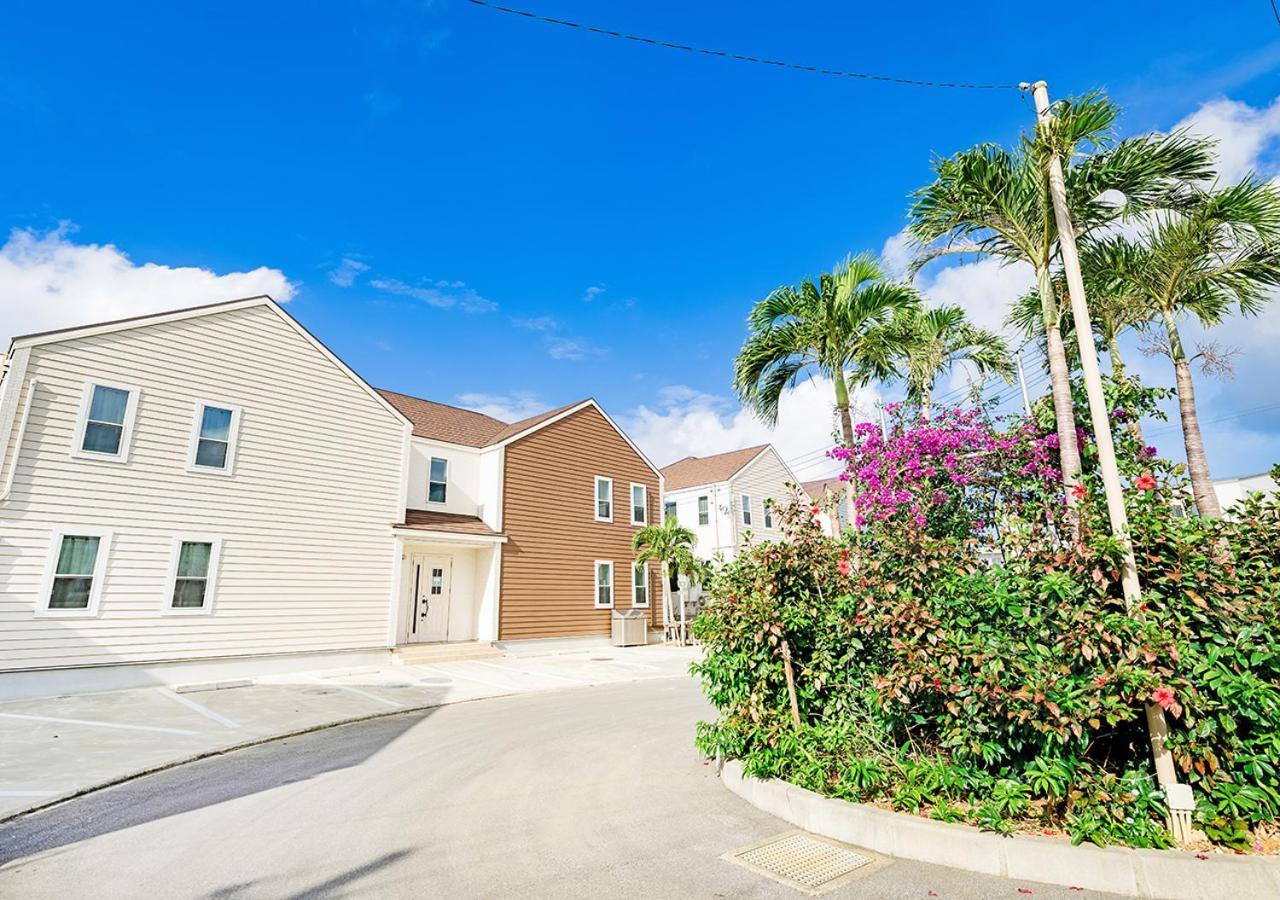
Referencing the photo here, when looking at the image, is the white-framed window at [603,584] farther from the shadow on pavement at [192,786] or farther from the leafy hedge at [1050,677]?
the leafy hedge at [1050,677]

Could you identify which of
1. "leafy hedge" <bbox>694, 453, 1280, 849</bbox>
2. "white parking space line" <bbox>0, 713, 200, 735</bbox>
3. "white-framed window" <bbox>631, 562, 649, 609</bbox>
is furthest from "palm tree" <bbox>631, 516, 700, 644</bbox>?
"leafy hedge" <bbox>694, 453, 1280, 849</bbox>

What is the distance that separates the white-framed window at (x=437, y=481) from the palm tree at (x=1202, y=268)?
16.9 meters

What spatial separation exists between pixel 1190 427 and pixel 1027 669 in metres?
8.35

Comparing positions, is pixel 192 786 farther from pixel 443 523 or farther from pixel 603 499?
pixel 603 499

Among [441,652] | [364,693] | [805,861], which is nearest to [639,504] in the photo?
[441,652]

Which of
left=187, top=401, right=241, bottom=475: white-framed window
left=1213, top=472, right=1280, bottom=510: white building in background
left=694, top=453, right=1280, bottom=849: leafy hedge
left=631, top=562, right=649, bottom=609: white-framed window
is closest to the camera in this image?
left=694, top=453, right=1280, bottom=849: leafy hedge

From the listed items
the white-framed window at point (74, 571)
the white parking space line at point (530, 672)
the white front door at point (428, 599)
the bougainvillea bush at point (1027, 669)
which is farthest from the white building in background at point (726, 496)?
the bougainvillea bush at point (1027, 669)

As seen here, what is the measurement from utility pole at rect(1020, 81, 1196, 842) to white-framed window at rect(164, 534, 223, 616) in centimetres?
1531

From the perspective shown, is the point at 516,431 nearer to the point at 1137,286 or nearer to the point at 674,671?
the point at 674,671

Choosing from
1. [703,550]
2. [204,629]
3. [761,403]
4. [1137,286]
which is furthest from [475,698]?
[703,550]

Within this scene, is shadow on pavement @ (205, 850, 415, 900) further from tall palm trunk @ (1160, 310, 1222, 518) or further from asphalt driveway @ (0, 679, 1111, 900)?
tall palm trunk @ (1160, 310, 1222, 518)

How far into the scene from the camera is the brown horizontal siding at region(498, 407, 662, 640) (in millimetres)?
19125

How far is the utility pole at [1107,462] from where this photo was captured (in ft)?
11.9

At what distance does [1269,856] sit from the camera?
10.8ft
